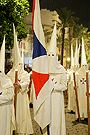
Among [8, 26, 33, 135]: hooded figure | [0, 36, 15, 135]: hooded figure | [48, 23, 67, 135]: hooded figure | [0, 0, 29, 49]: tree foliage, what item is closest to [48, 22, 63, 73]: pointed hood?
[48, 23, 67, 135]: hooded figure

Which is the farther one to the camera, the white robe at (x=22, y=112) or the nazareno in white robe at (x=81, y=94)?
the nazareno in white robe at (x=81, y=94)

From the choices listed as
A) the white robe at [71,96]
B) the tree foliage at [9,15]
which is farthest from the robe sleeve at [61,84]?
the tree foliage at [9,15]

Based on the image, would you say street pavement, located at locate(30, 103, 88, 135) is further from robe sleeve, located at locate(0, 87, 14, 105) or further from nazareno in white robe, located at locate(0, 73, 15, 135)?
robe sleeve, located at locate(0, 87, 14, 105)

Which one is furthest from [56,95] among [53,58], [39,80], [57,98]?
[39,80]

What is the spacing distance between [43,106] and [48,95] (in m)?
0.21

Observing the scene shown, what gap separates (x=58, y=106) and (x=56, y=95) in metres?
0.24

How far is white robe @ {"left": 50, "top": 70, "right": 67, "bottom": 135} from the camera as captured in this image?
3467 mm

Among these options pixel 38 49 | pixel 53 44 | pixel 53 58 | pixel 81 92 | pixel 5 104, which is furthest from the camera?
pixel 81 92

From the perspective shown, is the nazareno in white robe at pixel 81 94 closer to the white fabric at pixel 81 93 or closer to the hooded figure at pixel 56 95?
the white fabric at pixel 81 93

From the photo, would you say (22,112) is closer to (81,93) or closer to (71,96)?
(81,93)

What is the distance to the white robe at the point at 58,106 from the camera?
347 cm

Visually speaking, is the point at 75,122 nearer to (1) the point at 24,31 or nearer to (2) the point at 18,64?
(2) the point at 18,64

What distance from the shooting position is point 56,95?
12.0 ft

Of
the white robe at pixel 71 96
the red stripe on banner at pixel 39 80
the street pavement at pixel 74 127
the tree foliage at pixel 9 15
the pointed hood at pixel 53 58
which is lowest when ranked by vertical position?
the street pavement at pixel 74 127
